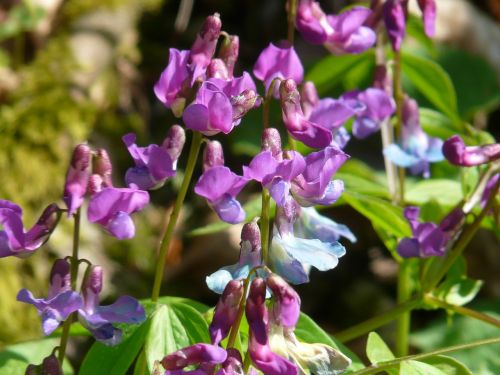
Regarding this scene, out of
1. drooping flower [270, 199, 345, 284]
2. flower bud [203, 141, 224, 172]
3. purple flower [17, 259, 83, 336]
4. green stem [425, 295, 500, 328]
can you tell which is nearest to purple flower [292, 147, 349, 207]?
drooping flower [270, 199, 345, 284]

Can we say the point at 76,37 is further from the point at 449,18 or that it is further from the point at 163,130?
the point at 449,18

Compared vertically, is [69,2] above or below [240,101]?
below

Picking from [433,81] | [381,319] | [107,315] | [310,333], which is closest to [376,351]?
[310,333]

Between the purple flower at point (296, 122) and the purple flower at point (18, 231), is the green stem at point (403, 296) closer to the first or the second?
the purple flower at point (296, 122)

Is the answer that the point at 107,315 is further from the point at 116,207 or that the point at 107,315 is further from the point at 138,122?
the point at 138,122

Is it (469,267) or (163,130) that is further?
(163,130)

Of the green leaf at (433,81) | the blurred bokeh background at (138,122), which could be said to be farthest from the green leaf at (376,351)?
the blurred bokeh background at (138,122)

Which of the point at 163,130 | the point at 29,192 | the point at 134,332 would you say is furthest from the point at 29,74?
the point at 134,332
